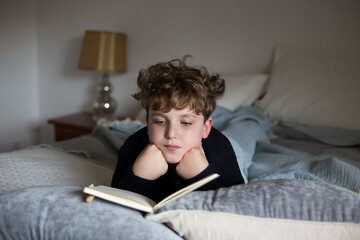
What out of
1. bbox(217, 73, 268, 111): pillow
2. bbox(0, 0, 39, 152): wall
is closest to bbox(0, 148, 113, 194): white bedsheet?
bbox(217, 73, 268, 111): pillow

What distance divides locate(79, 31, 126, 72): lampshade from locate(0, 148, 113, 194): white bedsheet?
1276 mm

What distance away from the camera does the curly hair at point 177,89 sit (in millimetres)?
868

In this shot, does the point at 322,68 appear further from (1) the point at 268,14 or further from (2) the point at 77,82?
(2) the point at 77,82

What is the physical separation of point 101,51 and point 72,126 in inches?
22.1

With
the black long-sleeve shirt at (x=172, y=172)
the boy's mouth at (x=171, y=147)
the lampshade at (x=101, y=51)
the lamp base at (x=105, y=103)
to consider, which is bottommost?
the lamp base at (x=105, y=103)

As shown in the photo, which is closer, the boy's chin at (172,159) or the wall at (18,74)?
the boy's chin at (172,159)

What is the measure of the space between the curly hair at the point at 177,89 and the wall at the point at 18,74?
240cm

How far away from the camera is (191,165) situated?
86 centimetres

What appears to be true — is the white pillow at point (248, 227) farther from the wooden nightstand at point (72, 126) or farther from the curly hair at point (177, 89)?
the wooden nightstand at point (72, 126)

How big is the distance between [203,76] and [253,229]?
0.49 metres

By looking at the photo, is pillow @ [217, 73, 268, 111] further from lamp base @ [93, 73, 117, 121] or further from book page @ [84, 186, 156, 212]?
book page @ [84, 186, 156, 212]

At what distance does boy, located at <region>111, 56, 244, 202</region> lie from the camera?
33.9 inches

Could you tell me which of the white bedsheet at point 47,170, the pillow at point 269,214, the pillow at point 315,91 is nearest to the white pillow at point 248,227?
the pillow at point 269,214

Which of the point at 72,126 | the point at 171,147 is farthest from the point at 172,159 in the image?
the point at 72,126
